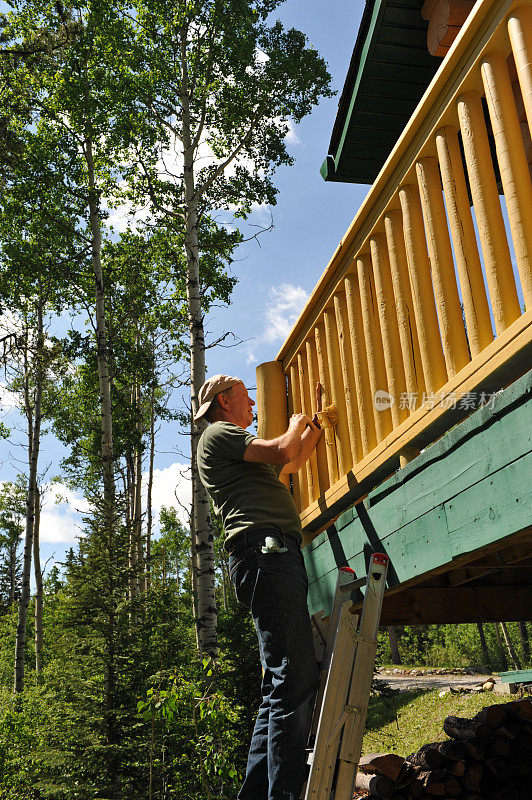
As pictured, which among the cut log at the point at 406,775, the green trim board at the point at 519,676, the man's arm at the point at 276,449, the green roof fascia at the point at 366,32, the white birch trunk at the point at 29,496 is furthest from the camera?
the white birch trunk at the point at 29,496

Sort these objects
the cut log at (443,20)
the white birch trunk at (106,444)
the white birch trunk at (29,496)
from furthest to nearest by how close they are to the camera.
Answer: the white birch trunk at (29,496), the white birch trunk at (106,444), the cut log at (443,20)

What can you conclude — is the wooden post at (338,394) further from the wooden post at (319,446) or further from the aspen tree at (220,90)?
the aspen tree at (220,90)

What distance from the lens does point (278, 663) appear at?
204 cm

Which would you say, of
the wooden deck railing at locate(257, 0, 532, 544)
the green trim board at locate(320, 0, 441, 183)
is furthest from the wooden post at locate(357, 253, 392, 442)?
the green trim board at locate(320, 0, 441, 183)

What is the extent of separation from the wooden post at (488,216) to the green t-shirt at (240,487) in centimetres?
103

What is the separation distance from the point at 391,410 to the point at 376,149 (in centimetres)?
465

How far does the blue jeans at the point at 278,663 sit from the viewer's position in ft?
6.32

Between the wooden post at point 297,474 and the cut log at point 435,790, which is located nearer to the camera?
the cut log at point 435,790

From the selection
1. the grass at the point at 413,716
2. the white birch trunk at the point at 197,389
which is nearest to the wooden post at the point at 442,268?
the white birch trunk at the point at 197,389

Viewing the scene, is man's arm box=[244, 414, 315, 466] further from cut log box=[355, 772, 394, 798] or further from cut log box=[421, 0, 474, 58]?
cut log box=[421, 0, 474, 58]

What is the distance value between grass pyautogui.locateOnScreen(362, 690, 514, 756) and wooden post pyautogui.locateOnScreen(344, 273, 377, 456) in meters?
7.27

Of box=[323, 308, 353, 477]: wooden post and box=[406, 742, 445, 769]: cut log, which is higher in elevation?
box=[323, 308, 353, 477]: wooden post

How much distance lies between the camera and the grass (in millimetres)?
9195

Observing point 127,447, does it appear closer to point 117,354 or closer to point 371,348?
point 117,354
